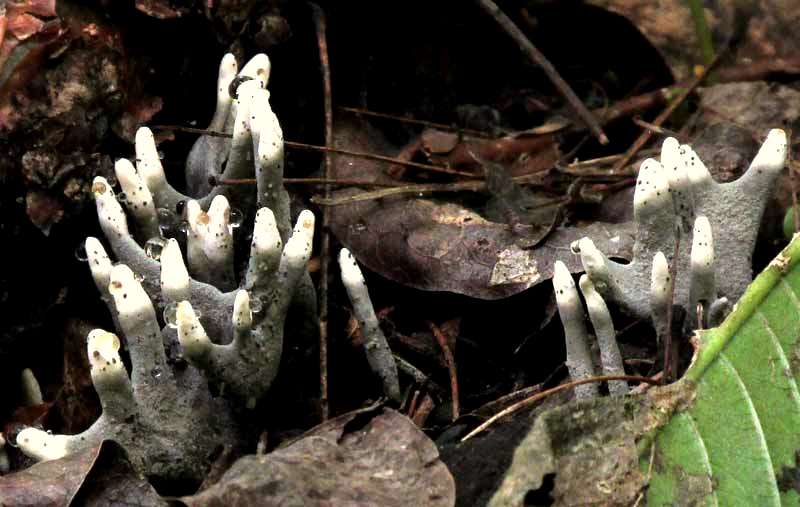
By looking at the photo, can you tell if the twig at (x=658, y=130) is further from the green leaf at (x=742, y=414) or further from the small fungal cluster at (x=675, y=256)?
the green leaf at (x=742, y=414)

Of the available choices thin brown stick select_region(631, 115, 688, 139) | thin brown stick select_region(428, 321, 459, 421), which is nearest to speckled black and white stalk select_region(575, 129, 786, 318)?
thin brown stick select_region(428, 321, 459, 421)

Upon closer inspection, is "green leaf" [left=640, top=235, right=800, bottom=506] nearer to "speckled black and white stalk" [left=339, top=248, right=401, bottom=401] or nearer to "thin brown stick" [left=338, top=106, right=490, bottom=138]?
"speckled black and white stalk" [left=339, top=248, right=401, bottom=401]

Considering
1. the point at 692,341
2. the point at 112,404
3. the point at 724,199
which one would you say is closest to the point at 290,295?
the point at 112,404

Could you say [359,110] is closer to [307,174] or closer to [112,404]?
[307,174]

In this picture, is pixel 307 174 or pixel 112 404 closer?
pixel 112 404

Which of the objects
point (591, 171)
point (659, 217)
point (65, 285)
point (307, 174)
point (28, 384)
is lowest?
point (28, 384)

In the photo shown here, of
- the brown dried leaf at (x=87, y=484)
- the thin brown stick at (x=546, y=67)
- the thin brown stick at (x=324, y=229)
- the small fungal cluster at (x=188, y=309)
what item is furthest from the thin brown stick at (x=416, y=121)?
the brown dried leaf at (x=87, y=484)
